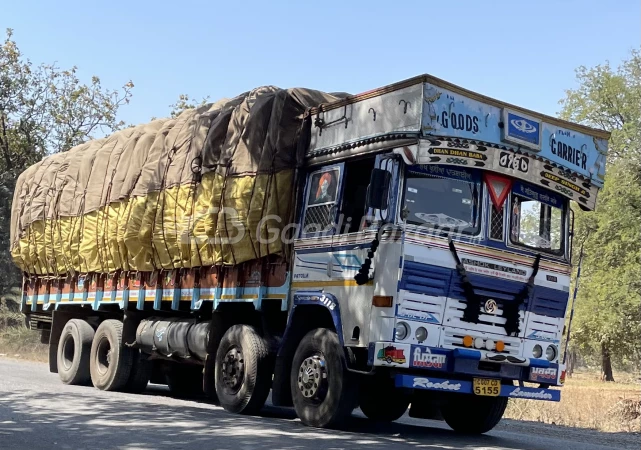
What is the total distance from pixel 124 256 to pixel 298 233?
4.50 metres

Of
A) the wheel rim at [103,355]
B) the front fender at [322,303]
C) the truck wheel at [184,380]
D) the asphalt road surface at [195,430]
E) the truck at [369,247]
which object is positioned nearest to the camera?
the asphalt road surface at [195,430]

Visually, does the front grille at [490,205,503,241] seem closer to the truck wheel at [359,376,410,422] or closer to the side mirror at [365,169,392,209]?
the side mirror at [365,169,392,209]

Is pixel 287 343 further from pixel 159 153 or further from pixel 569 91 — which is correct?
pixel 569 91

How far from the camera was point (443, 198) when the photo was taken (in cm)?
876

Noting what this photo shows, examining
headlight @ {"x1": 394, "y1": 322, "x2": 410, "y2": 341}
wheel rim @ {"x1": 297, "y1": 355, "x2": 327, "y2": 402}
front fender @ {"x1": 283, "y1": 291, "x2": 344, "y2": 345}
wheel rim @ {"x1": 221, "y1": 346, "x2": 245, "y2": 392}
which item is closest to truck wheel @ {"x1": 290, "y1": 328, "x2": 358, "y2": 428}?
wheel rim @ {"x1": 297, "y1": 355, "x2": 327, "y2": 402}

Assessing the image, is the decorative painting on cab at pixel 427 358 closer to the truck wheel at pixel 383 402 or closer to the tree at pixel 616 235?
the truck wheel at pixel 383 402

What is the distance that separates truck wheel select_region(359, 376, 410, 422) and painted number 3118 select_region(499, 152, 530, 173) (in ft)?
9.43

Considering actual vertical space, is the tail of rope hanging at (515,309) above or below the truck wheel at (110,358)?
above

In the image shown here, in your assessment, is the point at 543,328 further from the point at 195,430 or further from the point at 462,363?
the point at 195,430

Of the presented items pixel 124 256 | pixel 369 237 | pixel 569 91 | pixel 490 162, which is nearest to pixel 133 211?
pixel 124 256

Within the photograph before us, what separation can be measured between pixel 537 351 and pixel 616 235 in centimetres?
2440

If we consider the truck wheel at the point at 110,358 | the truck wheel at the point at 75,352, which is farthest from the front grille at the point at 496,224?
the truck wheel at the point at 75,352

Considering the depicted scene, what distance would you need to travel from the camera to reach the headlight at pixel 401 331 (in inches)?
325

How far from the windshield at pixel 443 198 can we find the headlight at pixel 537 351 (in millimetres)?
1557
